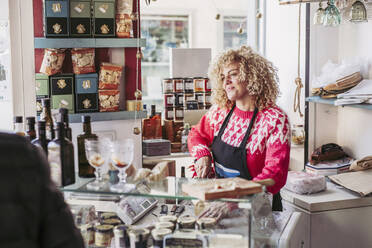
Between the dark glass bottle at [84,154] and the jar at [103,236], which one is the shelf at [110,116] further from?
the jar at [103,236]

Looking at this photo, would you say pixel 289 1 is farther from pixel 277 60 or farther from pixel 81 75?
pixel 81 75

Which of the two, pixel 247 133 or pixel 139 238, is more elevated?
pixel 247 133

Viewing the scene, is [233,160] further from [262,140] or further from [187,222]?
[187,222]

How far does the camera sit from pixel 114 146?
169 cm

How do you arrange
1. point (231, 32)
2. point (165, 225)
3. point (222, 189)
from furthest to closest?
point (231, 32)
point (165, 225)
point (222, 189)

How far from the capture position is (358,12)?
327 cm

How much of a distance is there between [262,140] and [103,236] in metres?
1.18

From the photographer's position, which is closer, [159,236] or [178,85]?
[159,236]

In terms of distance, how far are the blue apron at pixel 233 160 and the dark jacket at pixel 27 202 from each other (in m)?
1.66

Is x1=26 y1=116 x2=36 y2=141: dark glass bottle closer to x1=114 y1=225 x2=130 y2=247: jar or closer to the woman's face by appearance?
x1=114 y1=225 x2=130 y2=247: jar

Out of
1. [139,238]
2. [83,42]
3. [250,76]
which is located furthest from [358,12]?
[139,238]

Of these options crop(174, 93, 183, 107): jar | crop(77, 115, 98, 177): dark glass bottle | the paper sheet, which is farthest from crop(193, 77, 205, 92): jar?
crop(77, 115, 98, 177): dark glass bottle

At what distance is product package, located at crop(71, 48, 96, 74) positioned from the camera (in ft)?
11.1

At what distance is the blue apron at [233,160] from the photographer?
106 inches
